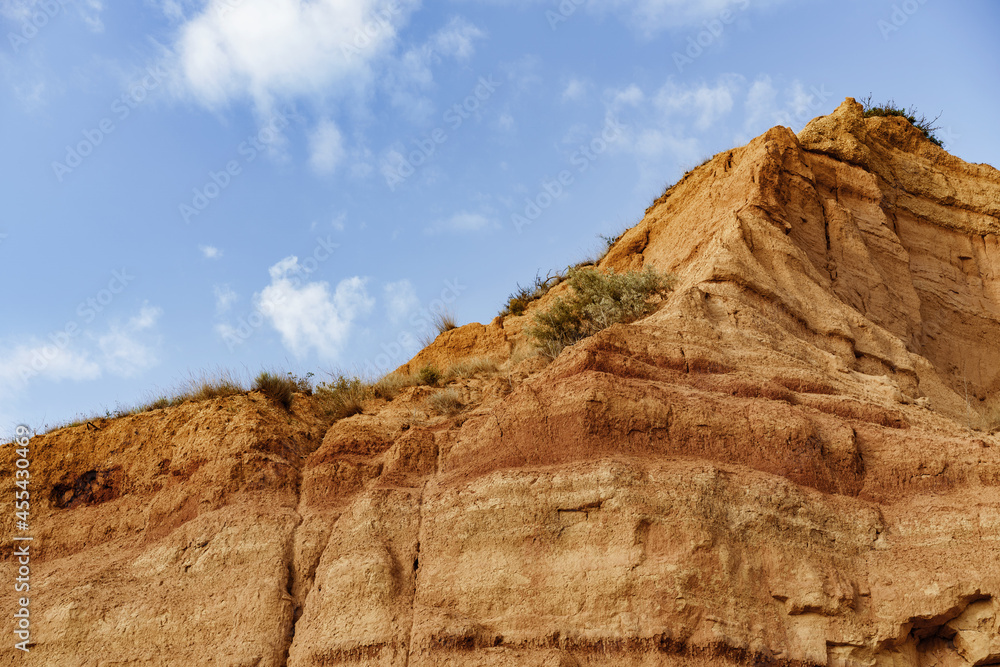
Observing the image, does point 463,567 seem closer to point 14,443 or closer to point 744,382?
point 744,382

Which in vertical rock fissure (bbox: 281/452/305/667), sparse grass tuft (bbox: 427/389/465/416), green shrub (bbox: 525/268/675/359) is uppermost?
green shrub (bbox: 525/268/675/359)

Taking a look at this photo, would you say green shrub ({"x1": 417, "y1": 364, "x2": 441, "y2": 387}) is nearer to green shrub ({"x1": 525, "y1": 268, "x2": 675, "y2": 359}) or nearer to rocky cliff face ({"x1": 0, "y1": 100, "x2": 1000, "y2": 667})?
rocky cliff face ({"x1": 0, "y1": 100, "x2": 1000, "y2": 667})

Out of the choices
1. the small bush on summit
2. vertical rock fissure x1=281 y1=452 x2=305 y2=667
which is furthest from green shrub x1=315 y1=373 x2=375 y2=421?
vertical rock fissure x1=281 y1=452 x2=305 y2=667

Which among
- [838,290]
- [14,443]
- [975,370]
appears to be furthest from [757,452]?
[14,443]

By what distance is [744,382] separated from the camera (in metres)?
10.3

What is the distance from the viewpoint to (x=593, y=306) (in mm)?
13250

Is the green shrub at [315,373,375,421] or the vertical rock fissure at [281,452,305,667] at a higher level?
the green shrub at [315,373,375,421]

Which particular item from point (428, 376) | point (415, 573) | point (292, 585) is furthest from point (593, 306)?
point (292, 585)

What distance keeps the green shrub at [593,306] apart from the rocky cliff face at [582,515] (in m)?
0.85

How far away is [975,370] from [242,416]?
Result: 39.9 ft

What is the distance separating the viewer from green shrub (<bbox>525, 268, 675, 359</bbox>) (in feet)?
42.5

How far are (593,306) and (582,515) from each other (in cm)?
497

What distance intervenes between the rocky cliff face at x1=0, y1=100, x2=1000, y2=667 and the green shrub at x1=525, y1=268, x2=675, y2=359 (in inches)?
33.3

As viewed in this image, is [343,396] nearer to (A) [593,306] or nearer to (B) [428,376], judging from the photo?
(B) [428,376]
